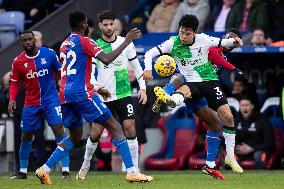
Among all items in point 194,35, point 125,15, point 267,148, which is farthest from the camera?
point 125,15

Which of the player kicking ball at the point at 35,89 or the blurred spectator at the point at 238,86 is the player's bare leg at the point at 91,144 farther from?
the blurred spectator at the point at 238,86

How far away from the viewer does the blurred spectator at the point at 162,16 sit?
2224 centimetres

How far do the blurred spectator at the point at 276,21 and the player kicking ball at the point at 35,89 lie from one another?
5.22 meters

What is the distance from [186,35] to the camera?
627 inches

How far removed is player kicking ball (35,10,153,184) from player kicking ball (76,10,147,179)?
1.13 metres

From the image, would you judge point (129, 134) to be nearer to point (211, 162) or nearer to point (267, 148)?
point (211, 162)

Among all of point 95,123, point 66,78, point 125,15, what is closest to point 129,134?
point 95,123

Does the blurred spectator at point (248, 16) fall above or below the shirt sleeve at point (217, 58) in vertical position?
above

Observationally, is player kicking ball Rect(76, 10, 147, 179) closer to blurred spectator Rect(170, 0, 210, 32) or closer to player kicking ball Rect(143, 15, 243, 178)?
player kicking ball Rect(143, 15, 243, 178)

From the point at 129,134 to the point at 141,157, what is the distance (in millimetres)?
4569

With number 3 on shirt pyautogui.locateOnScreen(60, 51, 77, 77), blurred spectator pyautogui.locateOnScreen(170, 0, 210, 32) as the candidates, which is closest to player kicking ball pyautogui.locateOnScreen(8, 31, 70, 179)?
number 3 on shirt pyautogui.locateOnScreen(60, 51, 77, 77)

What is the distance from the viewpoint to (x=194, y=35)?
633 inches

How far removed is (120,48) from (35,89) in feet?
9.21

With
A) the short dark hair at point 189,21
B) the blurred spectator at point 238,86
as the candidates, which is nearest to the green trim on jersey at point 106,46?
the short dark hair at point 189,21
